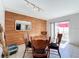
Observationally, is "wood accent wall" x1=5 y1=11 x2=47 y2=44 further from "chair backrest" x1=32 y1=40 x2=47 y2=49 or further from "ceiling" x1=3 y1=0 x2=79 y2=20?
"chair backrest" x1=32 y1=40 x2=47 y2=49

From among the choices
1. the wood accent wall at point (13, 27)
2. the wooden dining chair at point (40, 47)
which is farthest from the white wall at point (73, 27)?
the wooden dining chair at point (40, 47)

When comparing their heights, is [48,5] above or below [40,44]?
above

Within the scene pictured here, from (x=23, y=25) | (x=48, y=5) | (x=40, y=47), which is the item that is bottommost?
(x=40, y=47)

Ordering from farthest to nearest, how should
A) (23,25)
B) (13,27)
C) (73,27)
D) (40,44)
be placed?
(23,25), (73,27), (13,27), (40,44)

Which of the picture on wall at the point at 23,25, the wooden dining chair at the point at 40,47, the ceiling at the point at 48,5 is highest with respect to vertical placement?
the ceiling at the point at 48,5

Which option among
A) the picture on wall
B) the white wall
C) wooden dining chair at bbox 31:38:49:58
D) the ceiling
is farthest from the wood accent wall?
wooden dining chair at bbox 31:38:49:58

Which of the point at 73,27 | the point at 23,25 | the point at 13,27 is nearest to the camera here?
the point at 13,27

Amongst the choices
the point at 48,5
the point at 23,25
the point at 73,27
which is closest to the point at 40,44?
the point at 48,5

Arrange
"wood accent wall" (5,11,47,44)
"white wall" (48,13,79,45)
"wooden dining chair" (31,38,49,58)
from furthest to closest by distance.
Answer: "white wall" (48,13,79,45)
"wood accent wall" (5,11,47,44)
"wooden dining chair" (31,38,49,58)

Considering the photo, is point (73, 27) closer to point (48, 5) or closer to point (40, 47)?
point (48, 5)

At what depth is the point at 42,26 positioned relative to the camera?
28.1 feet

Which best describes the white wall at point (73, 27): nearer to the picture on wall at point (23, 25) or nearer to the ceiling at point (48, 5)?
the ceiling at point (48, 5)

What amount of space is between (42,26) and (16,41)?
283 cm

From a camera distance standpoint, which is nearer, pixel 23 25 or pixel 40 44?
pixel 40 44
